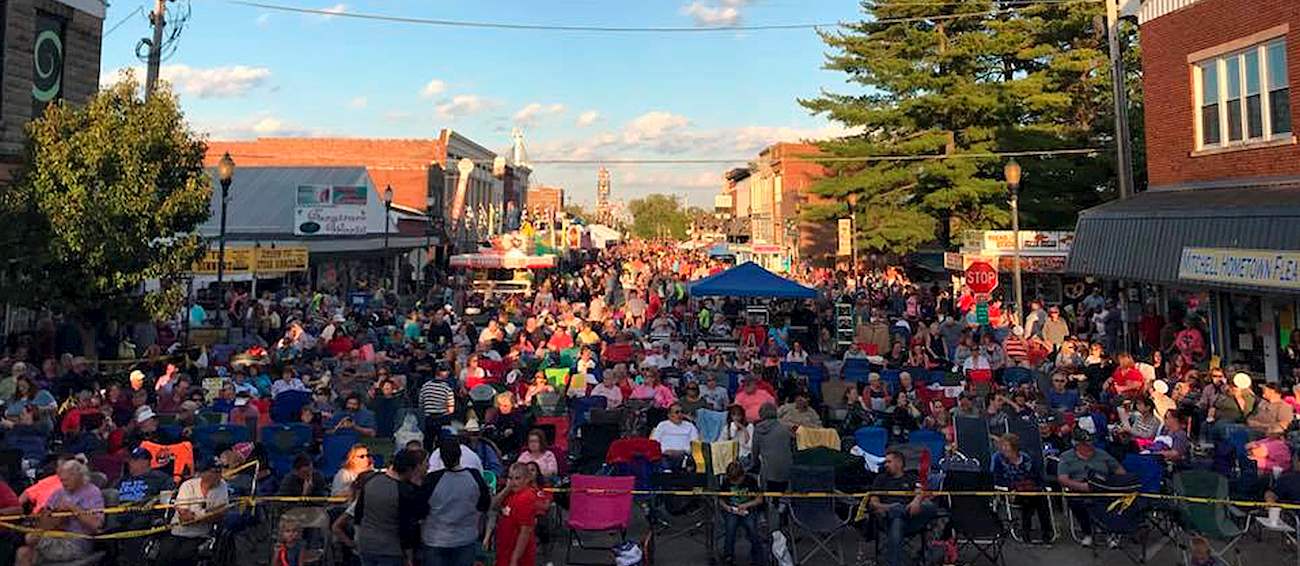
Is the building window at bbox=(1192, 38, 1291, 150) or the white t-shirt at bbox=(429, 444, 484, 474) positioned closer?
the white t-shirt at bbox=(429, 444, 484, 474)

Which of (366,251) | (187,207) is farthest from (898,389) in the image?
(366,251)

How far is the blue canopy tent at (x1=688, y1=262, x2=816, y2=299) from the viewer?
19.8 metres

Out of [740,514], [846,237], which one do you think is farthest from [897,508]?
[846,237]

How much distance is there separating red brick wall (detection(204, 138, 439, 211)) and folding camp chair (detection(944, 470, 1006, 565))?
181 ft

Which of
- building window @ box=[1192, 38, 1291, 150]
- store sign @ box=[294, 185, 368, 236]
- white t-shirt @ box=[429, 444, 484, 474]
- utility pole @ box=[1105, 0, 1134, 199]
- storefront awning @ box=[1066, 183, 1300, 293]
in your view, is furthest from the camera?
store sign @ box=[294, 185, 368, 236]

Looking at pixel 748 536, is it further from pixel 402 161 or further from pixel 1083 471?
pixel 402 161

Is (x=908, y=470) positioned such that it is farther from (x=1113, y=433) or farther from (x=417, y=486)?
(x=417, y=486)

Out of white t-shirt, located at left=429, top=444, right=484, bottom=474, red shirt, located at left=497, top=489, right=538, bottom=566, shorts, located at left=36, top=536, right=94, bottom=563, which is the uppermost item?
white t-shirt, located at left=429, top=444, right=484, bottom=474

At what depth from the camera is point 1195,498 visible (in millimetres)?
8102

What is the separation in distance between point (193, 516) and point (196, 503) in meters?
0.14

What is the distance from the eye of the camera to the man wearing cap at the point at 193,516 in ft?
24.2

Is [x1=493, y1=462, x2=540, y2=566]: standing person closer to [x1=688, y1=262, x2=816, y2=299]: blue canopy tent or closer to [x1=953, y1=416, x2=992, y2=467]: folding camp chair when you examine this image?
[x1=953, y1=416, x2=992, y2=467]: folding camp chair

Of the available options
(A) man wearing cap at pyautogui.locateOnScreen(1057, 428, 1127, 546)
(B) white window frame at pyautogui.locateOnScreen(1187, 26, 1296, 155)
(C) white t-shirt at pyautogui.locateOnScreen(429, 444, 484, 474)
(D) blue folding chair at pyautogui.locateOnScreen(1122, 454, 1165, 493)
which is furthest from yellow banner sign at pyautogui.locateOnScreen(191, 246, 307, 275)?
(B) white window frame at pyautogui.locateOnScreen(1187, 26, 1296, 155)

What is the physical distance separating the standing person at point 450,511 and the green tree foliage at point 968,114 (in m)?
31.6
